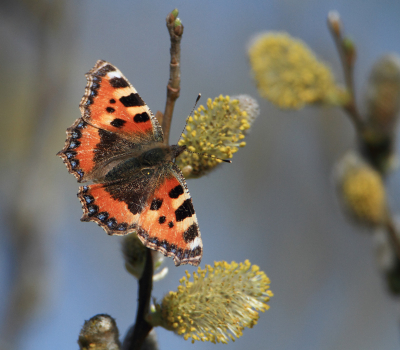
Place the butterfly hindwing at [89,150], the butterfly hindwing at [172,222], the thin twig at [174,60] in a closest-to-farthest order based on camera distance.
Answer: the thin twig at [174,60], the butterfly hindwing at [172,222], the butterfly hindwing at [89,150]

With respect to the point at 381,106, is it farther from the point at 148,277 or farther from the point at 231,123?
the point at 148,277

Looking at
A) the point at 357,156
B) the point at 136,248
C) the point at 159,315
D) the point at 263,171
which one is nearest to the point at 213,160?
the point at 136,248

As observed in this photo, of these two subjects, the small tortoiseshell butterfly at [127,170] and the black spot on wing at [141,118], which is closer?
the small tortoiseshell butterfly at [127,170]

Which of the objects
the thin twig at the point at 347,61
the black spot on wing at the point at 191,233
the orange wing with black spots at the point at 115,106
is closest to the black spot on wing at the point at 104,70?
the orange wing with black spots at the point at 115,106

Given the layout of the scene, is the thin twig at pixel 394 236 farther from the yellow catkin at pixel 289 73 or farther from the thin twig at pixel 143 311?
the thin twig at pixel 143 311

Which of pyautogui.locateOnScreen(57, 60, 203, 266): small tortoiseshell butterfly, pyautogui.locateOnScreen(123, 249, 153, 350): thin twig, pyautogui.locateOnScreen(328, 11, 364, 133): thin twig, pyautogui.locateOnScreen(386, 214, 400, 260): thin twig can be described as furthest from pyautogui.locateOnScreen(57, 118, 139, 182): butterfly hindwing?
pyautogui.locateOnScreen(386, 214, 400, 260): thin twig

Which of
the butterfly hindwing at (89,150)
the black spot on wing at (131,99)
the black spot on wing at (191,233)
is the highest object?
the black spot on wing at (131,99)
